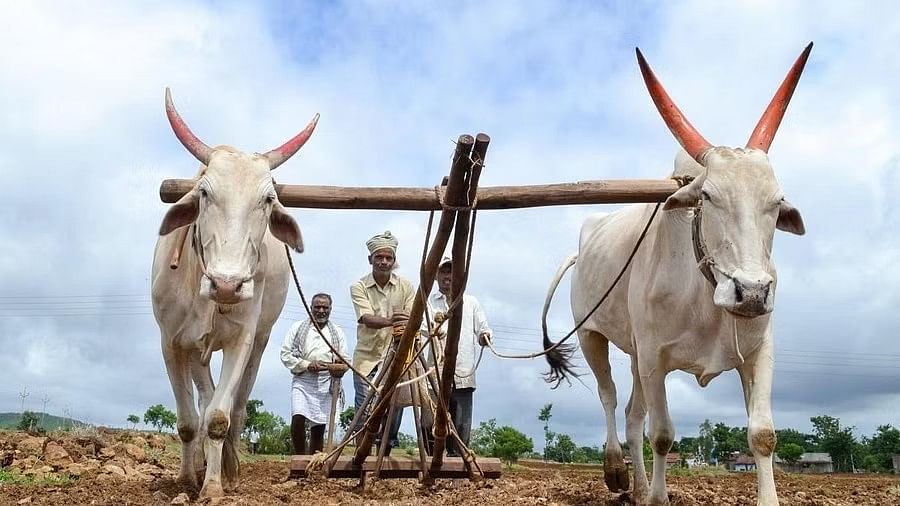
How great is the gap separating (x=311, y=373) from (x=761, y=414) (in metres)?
5.19

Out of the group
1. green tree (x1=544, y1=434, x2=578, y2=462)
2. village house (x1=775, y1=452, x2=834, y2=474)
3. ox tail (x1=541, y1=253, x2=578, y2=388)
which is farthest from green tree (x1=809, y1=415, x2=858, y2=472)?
ox tail (x1=541, y1=253, x2=578, y2=388)

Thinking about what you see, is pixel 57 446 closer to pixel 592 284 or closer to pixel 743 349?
pixel 592 284

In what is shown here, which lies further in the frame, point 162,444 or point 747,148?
point 162,444

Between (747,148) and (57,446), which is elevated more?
(747,148)

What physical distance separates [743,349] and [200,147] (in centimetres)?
342

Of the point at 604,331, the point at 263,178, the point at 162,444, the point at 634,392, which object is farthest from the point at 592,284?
the point at 162,444

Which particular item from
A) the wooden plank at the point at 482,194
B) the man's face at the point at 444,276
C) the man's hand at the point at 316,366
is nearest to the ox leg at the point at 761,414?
the wooden plank at the point at 482,194

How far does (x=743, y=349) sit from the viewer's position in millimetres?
4695

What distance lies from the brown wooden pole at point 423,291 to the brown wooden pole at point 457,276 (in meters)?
0.05

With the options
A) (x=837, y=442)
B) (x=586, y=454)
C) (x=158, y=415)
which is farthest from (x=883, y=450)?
(x=158, y=415)

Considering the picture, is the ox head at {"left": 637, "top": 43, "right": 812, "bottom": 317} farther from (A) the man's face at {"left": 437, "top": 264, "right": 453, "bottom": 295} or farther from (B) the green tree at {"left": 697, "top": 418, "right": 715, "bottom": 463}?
(B) the green tree at {"left": 697, "top": 418, "right": 715, "bottom": 463}

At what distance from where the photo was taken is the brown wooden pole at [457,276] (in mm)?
4770

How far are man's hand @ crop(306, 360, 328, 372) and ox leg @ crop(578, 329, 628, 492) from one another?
270 cm

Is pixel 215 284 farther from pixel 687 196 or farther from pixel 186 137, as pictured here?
pixel 687 196
